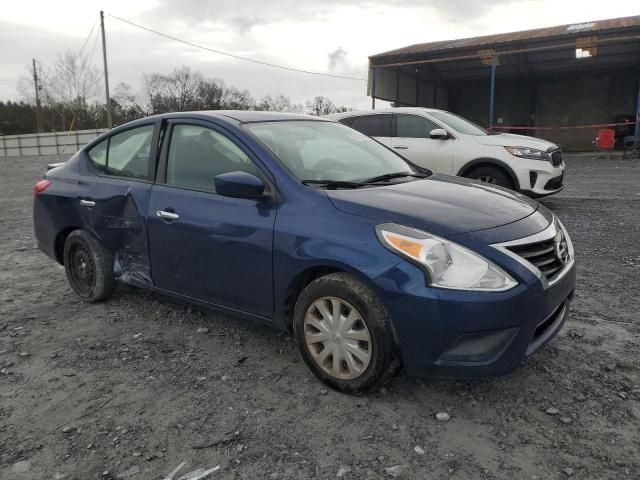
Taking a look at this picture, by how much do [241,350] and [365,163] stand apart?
4.85 ft

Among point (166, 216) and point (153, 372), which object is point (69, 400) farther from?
point (166, 216)

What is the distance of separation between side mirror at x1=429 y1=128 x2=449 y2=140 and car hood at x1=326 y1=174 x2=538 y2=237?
471cm

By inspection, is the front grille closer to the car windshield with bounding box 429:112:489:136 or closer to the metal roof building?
the car windshield with bounding box 429:112:489:136

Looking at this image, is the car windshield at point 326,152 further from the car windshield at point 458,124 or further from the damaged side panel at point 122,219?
the car windshield at point 458,124

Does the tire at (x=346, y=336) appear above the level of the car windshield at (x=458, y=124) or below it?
below

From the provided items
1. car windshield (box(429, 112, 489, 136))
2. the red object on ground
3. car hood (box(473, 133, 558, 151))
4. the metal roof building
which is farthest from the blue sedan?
the metal roof building

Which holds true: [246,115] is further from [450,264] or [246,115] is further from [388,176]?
[450,264]

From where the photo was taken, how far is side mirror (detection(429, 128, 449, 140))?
25.7 ft

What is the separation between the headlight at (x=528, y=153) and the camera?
292 inches

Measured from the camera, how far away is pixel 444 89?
31.7 metres

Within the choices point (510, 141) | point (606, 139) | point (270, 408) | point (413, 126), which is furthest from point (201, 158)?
point (606, 139)

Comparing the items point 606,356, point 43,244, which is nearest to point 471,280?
point 606,356

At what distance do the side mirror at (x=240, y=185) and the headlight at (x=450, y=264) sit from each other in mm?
850

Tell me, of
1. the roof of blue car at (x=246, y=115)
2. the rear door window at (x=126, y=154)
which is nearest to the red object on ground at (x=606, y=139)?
the roof of blue car at (x=246, y=115)
